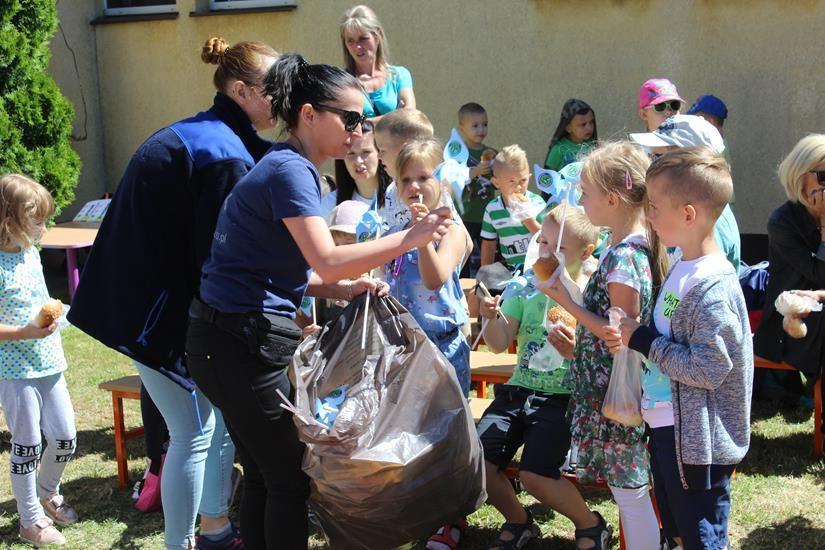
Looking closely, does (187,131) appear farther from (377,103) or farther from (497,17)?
(497,17)

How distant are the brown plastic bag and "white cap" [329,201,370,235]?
3.81 feet

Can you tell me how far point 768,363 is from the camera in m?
4.68

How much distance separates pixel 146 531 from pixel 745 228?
230 inches

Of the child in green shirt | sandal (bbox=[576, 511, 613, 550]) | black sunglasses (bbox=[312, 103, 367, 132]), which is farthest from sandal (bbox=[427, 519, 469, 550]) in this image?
the child in green shirt

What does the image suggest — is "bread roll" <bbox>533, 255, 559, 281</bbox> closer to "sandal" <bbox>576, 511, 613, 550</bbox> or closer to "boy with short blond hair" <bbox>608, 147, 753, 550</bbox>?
"boy with short blond hair" <bbox>608, 147, 753, 550</bbox>

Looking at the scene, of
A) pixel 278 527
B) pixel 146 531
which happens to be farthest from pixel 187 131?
pixel 146 531

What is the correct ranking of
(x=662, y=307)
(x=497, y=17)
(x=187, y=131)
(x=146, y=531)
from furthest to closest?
(x=497, y=17) → (x=146, y=531) → (x=187, y=131) → (x=662, y=307)

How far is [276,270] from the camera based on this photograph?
2740 mm

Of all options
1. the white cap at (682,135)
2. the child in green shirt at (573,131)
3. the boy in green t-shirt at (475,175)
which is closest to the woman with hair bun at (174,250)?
the white cap at (682,135)

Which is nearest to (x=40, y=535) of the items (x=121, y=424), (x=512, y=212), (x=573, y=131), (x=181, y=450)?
(x=121, y=424)

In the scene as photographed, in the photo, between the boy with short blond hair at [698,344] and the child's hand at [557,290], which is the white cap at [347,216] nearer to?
the child's hand at [557,290]

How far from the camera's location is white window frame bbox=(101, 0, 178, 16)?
10262 mm

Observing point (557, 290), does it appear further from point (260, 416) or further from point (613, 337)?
point (260, 416)

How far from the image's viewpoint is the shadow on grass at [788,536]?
3.64m
